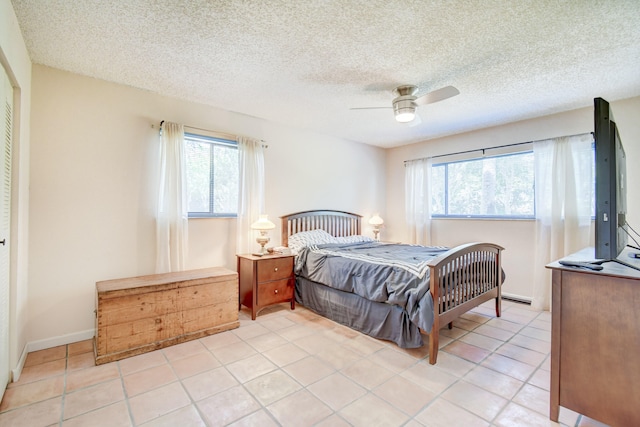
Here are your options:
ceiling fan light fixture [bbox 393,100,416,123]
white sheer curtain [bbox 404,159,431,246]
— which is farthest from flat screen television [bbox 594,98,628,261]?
white sheer curtain [bbox 404,159,431,246]

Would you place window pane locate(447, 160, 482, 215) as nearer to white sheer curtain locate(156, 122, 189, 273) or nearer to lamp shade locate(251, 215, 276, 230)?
lamp shade locate(251, 215, 276, 230)

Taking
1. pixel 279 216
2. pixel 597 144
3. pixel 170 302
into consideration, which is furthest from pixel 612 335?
pixel 279 216

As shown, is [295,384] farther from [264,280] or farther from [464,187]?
[464,187]

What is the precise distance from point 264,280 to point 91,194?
1.94 meters

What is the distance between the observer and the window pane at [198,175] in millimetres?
3498

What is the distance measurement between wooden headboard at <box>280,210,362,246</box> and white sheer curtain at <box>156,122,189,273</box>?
142 cm

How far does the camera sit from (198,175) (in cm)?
357

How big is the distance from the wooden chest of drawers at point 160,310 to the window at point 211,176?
0.87 meters

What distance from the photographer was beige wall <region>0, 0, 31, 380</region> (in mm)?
1888

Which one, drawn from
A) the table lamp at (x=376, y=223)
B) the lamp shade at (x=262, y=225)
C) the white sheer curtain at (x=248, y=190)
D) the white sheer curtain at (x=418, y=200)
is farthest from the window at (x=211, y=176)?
the white sheer curtain at (x=418, y=200)

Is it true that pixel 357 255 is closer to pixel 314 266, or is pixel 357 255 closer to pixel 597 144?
pixel 314 266

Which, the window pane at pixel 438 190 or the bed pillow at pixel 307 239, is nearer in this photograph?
the bed pillow at pixel 307 239

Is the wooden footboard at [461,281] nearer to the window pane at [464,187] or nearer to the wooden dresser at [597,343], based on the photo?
the wooden dresser at [597,343]

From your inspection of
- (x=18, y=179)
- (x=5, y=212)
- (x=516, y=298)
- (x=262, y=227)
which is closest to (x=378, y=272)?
(x=262, y=227)
